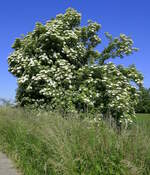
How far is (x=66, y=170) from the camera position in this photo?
6.72 meters

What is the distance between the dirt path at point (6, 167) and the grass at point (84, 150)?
0.22 meters

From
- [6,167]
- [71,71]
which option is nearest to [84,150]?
[6,167]

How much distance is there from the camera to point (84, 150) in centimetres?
685

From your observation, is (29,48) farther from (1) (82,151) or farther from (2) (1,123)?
(1) (82,151)

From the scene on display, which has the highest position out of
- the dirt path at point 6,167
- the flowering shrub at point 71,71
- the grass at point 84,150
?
the flowering shrub at point 71,71

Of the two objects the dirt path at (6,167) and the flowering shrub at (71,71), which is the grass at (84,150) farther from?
the flowering shrub at (71,71)

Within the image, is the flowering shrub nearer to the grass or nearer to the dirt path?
the dirt path

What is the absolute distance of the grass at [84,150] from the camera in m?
6.25

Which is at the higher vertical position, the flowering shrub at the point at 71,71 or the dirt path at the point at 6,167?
the flowering shrub at the point at 71,71

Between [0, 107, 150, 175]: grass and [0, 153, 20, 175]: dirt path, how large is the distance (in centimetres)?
22

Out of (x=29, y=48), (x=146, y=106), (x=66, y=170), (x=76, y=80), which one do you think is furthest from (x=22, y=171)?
(x=146, y=106)

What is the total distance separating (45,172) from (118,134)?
5.67 ft

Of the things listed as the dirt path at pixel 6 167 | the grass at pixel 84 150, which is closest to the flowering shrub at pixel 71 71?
the dirt path at pixel 6 167

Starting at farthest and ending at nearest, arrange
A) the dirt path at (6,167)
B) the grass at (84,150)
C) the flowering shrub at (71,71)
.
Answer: the flowering shrub at (71,71)
the dirt path at (6,167)
the grass at (84,150)
